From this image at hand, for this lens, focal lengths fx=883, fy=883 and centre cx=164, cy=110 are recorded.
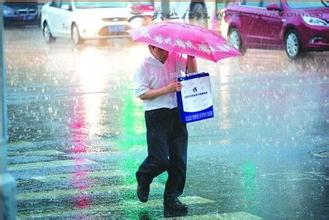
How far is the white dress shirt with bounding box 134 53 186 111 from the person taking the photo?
682cm

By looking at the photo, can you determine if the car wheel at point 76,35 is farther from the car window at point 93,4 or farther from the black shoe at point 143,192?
the black shoe at point 143,192

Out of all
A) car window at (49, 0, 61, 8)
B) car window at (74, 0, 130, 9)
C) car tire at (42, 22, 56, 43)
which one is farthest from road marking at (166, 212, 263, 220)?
car tire at (42, 22, 56, 43)

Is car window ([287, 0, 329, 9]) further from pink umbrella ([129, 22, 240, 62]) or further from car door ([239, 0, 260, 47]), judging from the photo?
pink umbrella ([129, 22, 240, 62])

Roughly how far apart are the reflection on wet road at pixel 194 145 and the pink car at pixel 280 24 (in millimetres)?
826

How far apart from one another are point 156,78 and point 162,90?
13cm

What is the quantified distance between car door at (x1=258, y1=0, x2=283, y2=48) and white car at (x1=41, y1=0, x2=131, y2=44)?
21.3ft

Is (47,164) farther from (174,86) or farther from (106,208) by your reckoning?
(174,86)

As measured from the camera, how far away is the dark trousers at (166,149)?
6.86 m

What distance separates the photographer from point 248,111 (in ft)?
41.9

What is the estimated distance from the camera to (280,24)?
68.3ft

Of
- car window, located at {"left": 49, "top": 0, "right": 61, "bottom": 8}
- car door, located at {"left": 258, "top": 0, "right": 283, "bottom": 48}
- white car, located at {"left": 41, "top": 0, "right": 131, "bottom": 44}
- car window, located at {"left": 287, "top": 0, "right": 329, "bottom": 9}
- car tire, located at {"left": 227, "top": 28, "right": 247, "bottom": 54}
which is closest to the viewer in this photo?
car window, located at {"left": 287, "top": 0, "right": 329, "bottom": 9}

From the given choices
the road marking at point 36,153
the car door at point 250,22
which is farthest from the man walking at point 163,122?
the car door at point 250,22

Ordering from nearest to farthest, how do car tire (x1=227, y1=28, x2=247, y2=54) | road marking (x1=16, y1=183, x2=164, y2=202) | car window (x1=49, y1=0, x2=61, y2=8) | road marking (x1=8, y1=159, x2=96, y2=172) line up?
road marking (x1=16, y1=183, x2=164, y2=202) → road marking (x1=8, y1=159, x2=96, y2=172) → car tire (x1=227, y1=28, x2=247, y2=54) → car window (x1=49, y1=0, x2=61, y2=8)

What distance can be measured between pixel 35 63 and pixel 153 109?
1538 centimetres
